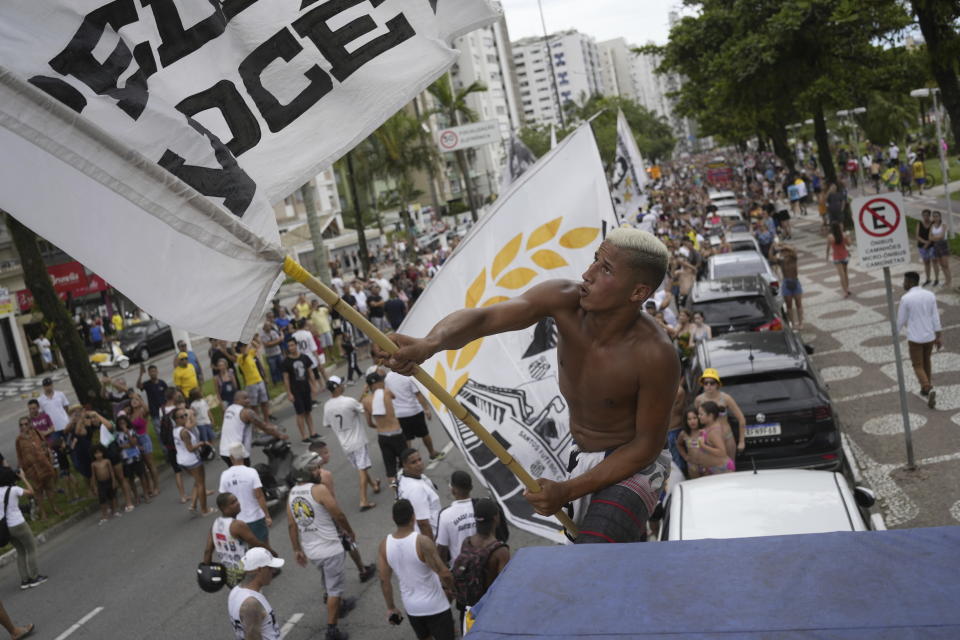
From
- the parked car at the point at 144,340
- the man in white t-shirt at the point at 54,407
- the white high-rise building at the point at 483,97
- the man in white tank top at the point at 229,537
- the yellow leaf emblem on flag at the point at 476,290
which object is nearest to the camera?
the yellow leaf emblem on flag at the point at 476,290

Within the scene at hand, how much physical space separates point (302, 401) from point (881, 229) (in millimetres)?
10213

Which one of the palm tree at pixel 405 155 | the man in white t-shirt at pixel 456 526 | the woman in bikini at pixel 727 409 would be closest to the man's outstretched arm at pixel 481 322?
the man in white t-shirt at pixel 456 526

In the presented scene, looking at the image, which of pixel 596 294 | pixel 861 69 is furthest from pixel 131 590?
pixel 861 69

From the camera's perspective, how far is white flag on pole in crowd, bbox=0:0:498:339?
3303mm

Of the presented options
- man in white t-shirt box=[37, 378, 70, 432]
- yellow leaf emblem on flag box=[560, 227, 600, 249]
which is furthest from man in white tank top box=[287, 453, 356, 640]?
man in white t-shirt box=[37, 378, 70, 432]

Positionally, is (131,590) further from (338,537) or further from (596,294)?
(596,294)

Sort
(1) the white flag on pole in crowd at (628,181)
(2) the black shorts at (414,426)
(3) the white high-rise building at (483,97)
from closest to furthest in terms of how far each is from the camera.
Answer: (2) the black shorts at (414,426)
(1) the white flag on pole in crowd at (628,181)
(3) the white high-rise building at (483,97)

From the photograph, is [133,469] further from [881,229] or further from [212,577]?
[881,229]

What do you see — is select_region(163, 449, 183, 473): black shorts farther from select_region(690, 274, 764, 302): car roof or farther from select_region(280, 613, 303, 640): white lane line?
select_region(690, 274, 764, 302): car roof

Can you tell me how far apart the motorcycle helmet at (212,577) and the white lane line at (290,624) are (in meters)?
1.55

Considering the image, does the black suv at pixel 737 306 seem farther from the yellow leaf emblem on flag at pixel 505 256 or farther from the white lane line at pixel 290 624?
the yellow leaf emblem on flag at pixel 505 256

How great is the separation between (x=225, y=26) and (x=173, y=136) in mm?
604

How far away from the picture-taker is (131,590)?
1089 cm

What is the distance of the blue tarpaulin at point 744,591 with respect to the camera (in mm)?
1918
